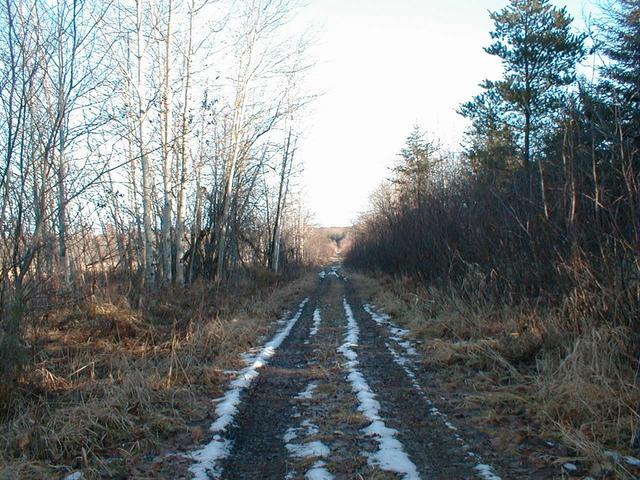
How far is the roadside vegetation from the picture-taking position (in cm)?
502

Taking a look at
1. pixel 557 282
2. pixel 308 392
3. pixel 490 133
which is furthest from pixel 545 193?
pixel 490 133

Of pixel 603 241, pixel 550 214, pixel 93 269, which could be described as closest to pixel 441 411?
pixel 603 241

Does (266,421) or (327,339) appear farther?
(327,339)

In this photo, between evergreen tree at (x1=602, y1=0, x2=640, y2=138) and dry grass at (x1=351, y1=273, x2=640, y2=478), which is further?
evergreen tree at (x1=602, y1=0, x2=640, y2=138)

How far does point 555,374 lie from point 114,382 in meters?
5.11

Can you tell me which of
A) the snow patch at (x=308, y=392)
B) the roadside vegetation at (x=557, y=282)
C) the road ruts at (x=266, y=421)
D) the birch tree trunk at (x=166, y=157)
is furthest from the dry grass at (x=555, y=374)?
the birch tree trunk at (x=166, y=157)

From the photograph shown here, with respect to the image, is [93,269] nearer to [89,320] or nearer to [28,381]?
[89,320]

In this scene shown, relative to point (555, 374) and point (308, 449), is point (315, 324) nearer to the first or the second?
point (555, 374)

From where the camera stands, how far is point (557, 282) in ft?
26.1

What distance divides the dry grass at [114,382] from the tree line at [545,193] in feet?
16.0

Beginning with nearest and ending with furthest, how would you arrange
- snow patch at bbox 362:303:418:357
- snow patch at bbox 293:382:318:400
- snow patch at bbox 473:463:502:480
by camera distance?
snow patch at bbox 473:463:502:480 → snow patch at bbox 293:382:318:400 → snow patch at bbox 362:303:418:357

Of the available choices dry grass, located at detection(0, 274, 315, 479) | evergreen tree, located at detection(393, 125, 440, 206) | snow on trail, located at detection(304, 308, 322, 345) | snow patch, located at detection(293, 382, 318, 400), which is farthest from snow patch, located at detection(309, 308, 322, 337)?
evergreen tree, located at detection(393, 125, 440, 206)

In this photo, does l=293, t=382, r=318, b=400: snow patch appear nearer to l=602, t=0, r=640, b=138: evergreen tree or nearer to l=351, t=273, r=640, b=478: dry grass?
l=351, t=273, r=640, b=478: dry grass

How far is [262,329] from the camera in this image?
11992mm
